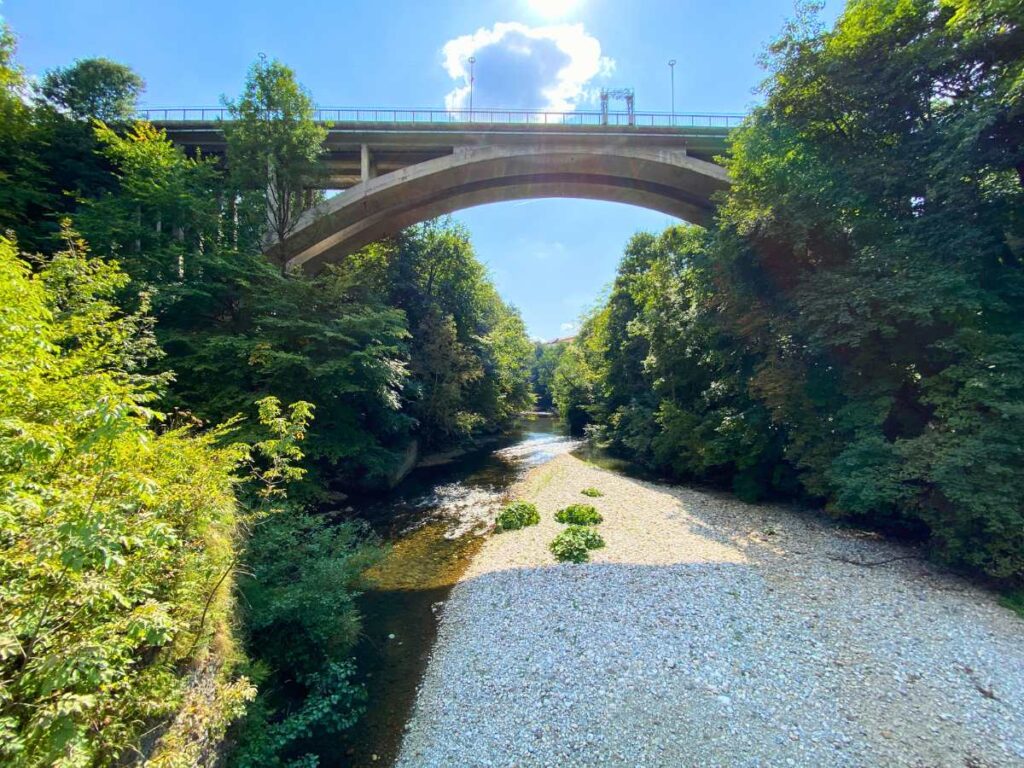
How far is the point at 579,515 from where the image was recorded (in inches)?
356

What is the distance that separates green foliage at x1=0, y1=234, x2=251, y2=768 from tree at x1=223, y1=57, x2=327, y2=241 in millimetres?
10725

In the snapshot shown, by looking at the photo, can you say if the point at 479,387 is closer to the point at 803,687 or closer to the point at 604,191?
the point at 604,191

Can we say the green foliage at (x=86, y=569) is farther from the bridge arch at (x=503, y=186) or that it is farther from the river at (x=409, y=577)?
the bridge arch at (x=503, y=186)

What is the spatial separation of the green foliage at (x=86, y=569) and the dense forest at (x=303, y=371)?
2 cm

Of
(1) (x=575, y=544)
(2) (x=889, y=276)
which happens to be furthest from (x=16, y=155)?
(2) (x=889, y=276)

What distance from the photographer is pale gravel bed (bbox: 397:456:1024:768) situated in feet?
11.2

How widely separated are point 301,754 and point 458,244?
69.8 ft

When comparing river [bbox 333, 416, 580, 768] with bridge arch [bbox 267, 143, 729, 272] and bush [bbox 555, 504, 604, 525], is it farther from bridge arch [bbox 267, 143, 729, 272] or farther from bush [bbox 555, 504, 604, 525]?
bridge arch [bbox 267, 143, 729, 272]

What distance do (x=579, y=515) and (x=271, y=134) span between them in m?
13.8

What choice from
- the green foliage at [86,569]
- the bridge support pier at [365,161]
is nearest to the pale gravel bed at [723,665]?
the green foliage at [86,569]

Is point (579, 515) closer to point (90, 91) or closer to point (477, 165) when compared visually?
point (477, 165)

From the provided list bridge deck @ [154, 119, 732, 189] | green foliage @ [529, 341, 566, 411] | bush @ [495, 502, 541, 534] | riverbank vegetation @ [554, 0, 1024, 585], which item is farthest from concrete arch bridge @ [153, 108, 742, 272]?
green foliage @ [529, 341, 566, 411]

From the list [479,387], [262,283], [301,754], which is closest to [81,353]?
[301,754]

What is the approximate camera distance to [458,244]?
21609 mm
